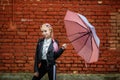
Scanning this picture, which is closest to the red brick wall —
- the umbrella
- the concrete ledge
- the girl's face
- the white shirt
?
the concrete ledge

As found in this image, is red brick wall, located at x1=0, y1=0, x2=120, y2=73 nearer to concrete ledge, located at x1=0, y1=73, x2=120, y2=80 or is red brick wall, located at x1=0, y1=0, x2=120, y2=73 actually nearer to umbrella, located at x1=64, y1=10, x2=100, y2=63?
concrete ledge, located at x1=0, y1=73, x2=120, y2=80

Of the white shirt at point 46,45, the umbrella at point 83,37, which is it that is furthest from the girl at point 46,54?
the umbrella at point 83,37

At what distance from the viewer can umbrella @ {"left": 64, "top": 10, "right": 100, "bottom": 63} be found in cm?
620

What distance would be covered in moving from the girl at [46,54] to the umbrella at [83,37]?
0.42 meters

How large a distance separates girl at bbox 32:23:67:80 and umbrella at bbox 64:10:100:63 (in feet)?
1.39

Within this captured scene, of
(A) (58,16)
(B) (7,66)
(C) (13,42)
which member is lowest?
(B) (7,66)

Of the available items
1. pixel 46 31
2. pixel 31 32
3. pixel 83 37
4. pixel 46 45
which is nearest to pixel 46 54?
pixel 46 45

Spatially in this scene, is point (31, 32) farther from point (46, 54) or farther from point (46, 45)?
point (46, 54)

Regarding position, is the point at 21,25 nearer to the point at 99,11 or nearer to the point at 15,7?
the point at 15,7

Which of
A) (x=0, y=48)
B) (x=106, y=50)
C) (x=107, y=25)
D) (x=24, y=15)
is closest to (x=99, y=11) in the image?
(x=107, y=25)

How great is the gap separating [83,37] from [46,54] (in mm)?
832

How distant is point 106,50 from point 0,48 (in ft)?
8.74

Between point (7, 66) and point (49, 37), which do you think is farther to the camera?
point (7, 66)

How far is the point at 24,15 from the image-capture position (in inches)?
335
